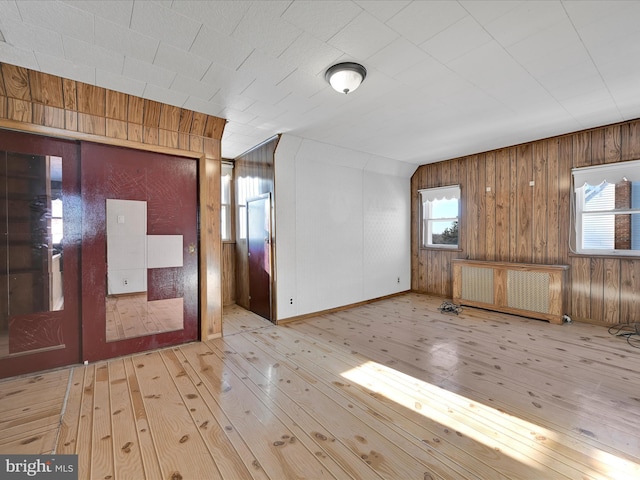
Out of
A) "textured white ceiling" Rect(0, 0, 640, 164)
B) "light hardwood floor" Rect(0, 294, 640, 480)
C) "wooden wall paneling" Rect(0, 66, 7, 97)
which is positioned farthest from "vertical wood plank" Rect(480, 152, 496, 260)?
"wooden wall paneling" Rect(0, 66, 7, 97)

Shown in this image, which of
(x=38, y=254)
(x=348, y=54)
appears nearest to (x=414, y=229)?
(x=348, y=54)

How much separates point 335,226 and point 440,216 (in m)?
2.56

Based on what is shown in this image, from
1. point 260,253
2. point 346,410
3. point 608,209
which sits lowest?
point 346,410

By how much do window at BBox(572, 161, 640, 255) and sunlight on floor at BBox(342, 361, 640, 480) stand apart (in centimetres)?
356

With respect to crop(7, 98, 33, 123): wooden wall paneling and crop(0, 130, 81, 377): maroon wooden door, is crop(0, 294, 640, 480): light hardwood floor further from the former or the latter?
crop(7, 98, 33, 123): wooden wall paneling

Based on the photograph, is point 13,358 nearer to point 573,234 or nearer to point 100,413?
point 100,413

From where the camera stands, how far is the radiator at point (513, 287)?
13.7ft

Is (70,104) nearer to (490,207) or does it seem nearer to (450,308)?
(450,308)

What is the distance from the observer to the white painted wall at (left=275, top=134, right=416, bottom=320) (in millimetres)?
4301

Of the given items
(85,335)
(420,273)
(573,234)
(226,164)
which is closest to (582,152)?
(573,234)

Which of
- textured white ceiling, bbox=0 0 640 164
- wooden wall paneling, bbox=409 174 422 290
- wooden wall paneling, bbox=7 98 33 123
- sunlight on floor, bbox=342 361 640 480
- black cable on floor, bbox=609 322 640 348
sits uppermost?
textured white ceiling, bbox=0 0 640 164

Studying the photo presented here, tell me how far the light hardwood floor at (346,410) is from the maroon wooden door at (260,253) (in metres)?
1.04

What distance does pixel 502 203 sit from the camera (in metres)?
5.00

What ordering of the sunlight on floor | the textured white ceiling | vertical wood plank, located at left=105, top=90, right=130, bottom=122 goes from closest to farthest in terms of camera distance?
the sunlight on floor, the textured white ceiling, vertical wood plank, located at left=105, top=90, right=130, bottom=122
